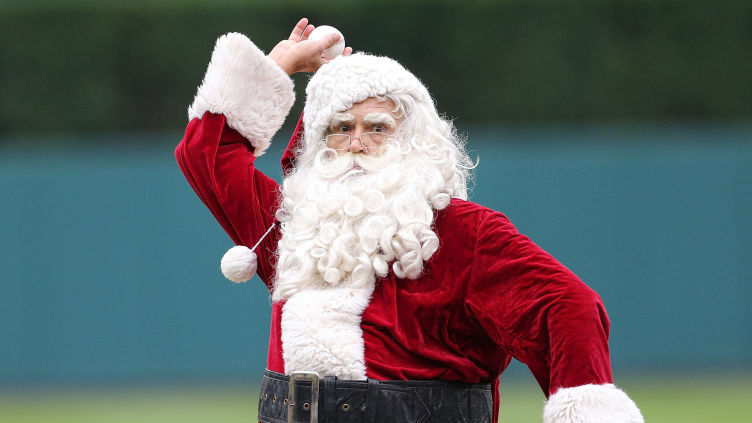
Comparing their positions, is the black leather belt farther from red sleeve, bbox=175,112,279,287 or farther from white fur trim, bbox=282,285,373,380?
red sleeve, bbox=175,112,279,287

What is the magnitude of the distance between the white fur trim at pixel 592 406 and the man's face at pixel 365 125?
81 centimetres

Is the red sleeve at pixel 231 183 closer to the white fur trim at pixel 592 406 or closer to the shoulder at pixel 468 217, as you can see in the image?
the shoulder at pixel 468 217

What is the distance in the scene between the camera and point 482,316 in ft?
8.45

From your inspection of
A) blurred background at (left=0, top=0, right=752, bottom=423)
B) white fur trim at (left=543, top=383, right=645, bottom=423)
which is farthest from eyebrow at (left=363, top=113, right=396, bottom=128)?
blurred background at (left=0, top=0, right=752, bottom=423)

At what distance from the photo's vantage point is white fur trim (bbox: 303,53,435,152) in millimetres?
2799

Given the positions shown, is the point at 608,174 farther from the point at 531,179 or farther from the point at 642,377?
the point at 642,377

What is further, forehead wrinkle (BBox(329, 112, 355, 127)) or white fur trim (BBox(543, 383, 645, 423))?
forehead wrinkle (BBox(329, 112, 355, 127))

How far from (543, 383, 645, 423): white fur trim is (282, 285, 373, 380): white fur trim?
47 cm

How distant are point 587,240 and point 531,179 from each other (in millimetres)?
Result: 639

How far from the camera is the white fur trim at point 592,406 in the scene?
239 cm

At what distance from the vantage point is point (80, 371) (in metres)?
8.64

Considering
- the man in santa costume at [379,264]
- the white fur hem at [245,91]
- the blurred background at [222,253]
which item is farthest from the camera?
the blurred background at [222,253]

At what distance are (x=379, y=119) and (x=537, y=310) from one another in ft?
2.13

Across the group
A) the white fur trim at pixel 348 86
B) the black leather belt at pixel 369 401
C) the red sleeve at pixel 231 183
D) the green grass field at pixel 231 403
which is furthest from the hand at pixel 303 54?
the green grass field at pixel 231 403
